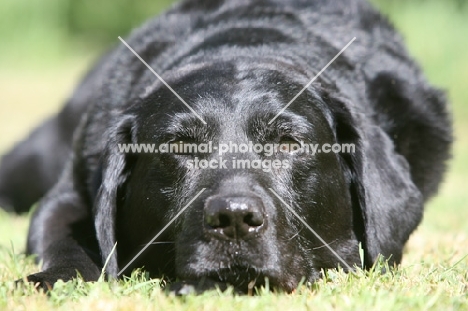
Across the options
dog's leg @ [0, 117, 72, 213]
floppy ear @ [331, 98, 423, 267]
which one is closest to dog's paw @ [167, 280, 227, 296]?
floppy ear @ [331, 98, 423, 267]

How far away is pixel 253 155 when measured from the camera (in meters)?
2.95

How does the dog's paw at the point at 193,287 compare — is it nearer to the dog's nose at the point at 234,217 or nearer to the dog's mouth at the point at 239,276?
the dog's mouth at the point at 239,276

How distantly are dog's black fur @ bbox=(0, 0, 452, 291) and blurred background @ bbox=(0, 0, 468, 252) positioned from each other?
21.3 inches

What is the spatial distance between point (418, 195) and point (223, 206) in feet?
3.97

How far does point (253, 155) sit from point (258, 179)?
16 centimetres

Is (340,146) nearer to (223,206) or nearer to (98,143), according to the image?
(223,206)

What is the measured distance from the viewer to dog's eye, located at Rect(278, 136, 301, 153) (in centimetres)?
305

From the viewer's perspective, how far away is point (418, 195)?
3.36 metres

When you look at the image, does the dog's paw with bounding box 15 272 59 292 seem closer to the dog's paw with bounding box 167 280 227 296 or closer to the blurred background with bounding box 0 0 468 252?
the dog's paw with bounding box 167 280 227 296

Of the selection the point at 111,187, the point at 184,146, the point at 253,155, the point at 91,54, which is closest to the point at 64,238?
the point at 111,187

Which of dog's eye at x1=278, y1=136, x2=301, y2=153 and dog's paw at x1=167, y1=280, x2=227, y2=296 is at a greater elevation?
dog's eye at x1=278, y1=136, x2=301, y2=153

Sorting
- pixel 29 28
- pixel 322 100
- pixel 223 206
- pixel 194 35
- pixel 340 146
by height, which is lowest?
pixel 223 206

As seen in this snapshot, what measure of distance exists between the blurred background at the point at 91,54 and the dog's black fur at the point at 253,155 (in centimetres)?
54

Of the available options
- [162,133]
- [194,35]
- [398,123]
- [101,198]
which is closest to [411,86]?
[398,123]
